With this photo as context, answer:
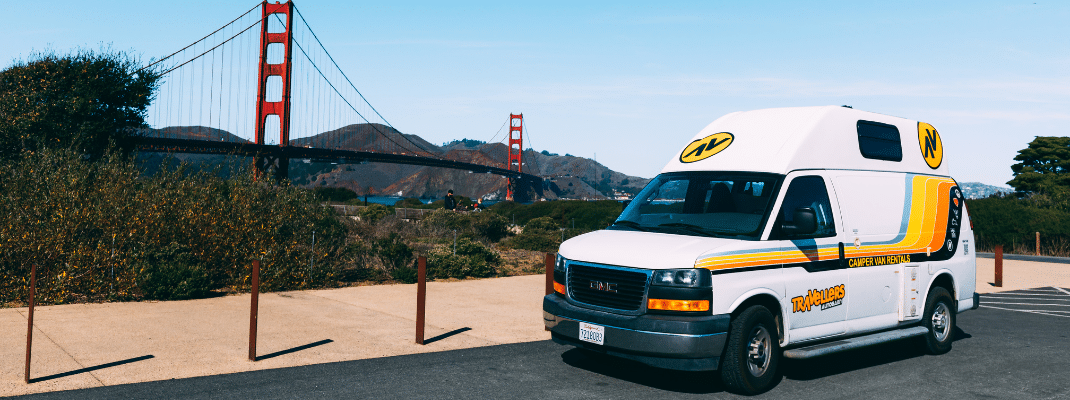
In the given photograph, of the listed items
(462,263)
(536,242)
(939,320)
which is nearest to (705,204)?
(939,320)

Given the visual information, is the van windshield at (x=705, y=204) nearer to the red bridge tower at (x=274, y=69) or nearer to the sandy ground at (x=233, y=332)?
the sandy ground at (x=233, y=332)

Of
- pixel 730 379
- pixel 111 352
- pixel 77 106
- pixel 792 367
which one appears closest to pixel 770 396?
pixel 730 379

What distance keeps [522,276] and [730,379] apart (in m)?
10.9

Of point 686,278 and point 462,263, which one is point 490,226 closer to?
point 462,263

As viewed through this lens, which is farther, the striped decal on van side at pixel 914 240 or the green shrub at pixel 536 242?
the green shrub at pixel 536 242

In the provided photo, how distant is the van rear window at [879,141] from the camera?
814 centimetres

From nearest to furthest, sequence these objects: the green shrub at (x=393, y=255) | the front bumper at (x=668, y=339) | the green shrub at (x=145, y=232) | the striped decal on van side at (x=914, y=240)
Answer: the front bumper at (x=668, y=339)
the striped decal on van side at (x=914, y=240)
the green shrub at (x=145, y=232)
the green shrub at (x=393, y=255)

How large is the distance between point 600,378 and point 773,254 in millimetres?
1941

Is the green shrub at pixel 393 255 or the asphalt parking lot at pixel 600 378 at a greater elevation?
the green shrub at pixel 393 255

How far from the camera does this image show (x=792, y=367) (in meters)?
7.78

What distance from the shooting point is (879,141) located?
27.3 ft

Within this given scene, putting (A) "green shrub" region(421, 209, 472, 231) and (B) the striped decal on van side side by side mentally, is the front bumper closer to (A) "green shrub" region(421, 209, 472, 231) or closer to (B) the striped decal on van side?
(B) the striped decal on van side

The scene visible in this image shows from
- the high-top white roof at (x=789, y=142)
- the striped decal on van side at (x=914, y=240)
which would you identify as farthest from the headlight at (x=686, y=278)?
the high-top white roof at (x=789, y=142)

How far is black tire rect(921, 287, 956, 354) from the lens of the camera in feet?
27.6
